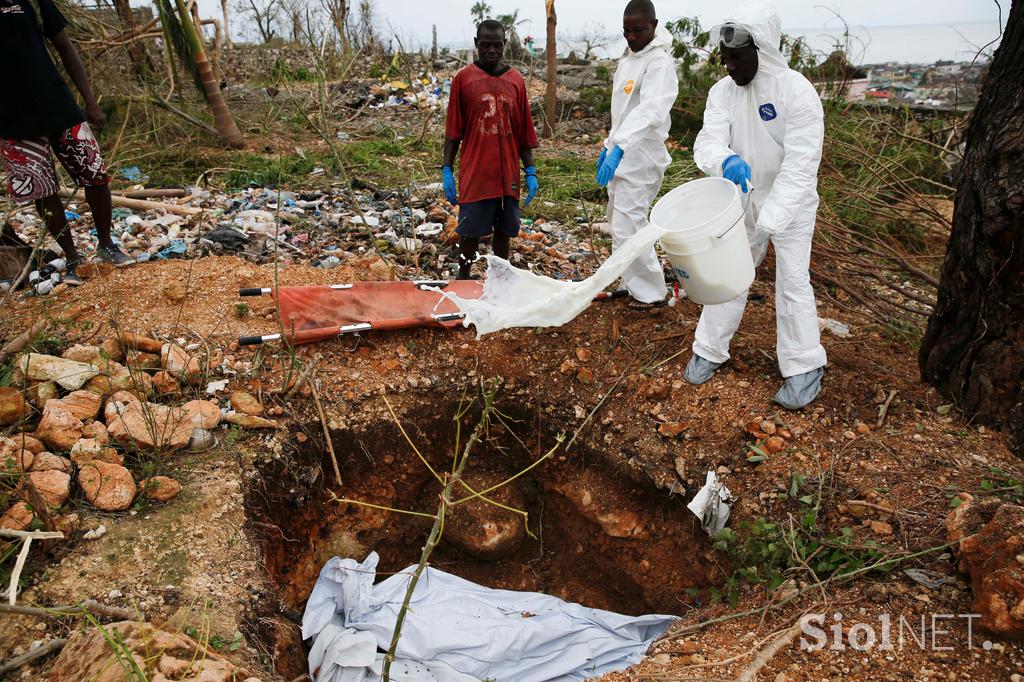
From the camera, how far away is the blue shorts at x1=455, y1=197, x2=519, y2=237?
3.56 metres

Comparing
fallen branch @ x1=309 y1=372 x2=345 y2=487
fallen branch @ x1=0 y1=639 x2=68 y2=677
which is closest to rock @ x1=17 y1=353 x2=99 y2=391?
fallen branch @ x1=309 y1=372 x2=345 y2=487

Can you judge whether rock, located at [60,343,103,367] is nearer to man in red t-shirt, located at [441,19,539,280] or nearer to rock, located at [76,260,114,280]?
rock, located at [76,260,114,280]

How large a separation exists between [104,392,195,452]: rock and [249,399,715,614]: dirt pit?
0.38 m

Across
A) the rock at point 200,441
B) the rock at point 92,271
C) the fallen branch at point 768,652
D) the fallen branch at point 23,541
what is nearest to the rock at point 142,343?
the rock at point 200,441

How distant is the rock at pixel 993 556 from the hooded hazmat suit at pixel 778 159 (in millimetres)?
815

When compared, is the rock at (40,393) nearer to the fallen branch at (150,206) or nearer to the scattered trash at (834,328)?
the fallen branch at (150,206)

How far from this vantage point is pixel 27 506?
2.19 m

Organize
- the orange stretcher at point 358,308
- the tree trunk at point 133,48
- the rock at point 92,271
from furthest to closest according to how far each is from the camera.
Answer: the tree trunk at point 133,48 < the rock at point 92,271 < the orange stretcher at point 358,308

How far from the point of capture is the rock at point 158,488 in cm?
243

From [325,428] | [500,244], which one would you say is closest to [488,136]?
[500,244]

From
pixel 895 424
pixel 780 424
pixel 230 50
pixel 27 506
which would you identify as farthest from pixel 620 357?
pixel 230 50

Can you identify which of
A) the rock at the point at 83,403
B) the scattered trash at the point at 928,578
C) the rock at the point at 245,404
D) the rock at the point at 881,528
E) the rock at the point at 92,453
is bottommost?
the scattered trash at the point at 928,578

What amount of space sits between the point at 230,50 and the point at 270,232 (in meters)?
6.98

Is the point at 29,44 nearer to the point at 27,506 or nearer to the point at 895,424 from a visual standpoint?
the point at 27,506
